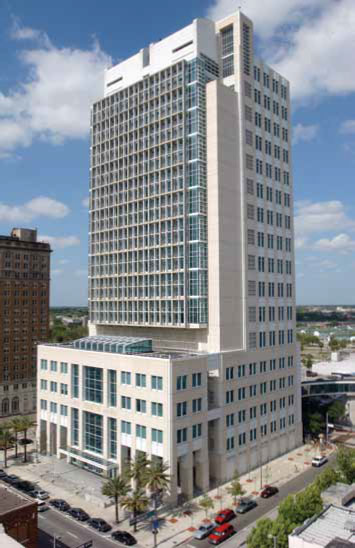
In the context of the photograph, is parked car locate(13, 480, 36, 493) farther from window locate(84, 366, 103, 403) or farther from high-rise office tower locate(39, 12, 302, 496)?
window locate(84, 366, 103, 403)

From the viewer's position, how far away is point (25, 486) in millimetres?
69688

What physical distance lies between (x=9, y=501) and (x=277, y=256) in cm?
6209

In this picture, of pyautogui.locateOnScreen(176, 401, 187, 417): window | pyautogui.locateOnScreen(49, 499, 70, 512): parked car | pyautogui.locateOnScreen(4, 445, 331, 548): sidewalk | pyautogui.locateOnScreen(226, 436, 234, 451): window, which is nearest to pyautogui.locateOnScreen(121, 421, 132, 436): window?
pyautogui.locateOnScreen(4, 445, 331, 548): sidewalk

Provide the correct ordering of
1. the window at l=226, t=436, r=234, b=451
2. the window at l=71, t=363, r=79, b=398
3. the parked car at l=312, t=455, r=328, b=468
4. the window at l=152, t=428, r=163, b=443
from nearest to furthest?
the window at l=152, t=428, r=163, b=443 < the window at l=226, t=436, r=234, b=451 < the parked car at l=312, t=455, r=328, b=468 < the window at l=71, t=363, r=79, b=398

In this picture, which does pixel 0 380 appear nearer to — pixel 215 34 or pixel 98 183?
pixel 98 183

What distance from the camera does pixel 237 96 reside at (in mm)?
Result: 81562

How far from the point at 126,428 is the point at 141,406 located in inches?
197

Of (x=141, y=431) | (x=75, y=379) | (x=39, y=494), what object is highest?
(x=75, y=379)

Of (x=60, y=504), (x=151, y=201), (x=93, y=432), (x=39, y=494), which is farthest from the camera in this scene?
(x=151, y=201)

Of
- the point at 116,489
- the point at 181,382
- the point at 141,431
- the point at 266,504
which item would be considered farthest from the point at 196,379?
the point at 266,504

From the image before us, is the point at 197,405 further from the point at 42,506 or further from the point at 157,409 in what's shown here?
the point at 42,506

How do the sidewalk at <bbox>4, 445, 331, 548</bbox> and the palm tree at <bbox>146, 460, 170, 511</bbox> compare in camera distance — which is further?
the palm tree at <bbox>146, 460, 170, 511</bbox>

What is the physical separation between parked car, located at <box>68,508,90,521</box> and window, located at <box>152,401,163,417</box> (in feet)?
51.0

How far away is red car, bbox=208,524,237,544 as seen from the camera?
53.5m
